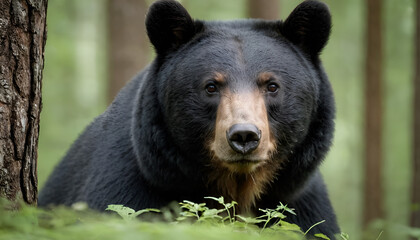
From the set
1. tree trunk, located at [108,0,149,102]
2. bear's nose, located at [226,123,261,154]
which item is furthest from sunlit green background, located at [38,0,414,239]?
bear's nose, located at [226,123,261,154]

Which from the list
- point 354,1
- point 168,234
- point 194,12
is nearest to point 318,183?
point 168,234

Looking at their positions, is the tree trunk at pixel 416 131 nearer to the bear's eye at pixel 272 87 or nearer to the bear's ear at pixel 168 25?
the bear's eye at pixel 272 87

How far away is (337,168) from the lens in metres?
24.2

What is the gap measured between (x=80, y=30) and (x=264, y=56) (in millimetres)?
19222

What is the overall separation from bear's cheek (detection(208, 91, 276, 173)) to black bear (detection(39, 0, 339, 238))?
0.02 meters

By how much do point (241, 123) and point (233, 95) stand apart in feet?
1.65

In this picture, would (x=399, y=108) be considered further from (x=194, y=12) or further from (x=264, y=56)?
(x=264, y=56)

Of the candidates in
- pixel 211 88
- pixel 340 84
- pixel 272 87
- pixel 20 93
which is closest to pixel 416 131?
pixel 272 87

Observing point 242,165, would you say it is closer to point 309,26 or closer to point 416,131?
point 309,26

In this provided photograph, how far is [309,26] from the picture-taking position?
201 inches

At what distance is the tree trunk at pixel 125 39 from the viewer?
9820mm

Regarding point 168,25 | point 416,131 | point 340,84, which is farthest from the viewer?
point 340,84

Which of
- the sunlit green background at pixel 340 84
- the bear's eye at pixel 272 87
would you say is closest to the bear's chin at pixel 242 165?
the bear's eye at pixel 272 87

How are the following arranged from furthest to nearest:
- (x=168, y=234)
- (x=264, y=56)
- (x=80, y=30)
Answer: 1. (x=80, y=30)
2. (x=264, y=56)
3. (x=168, y=234)
